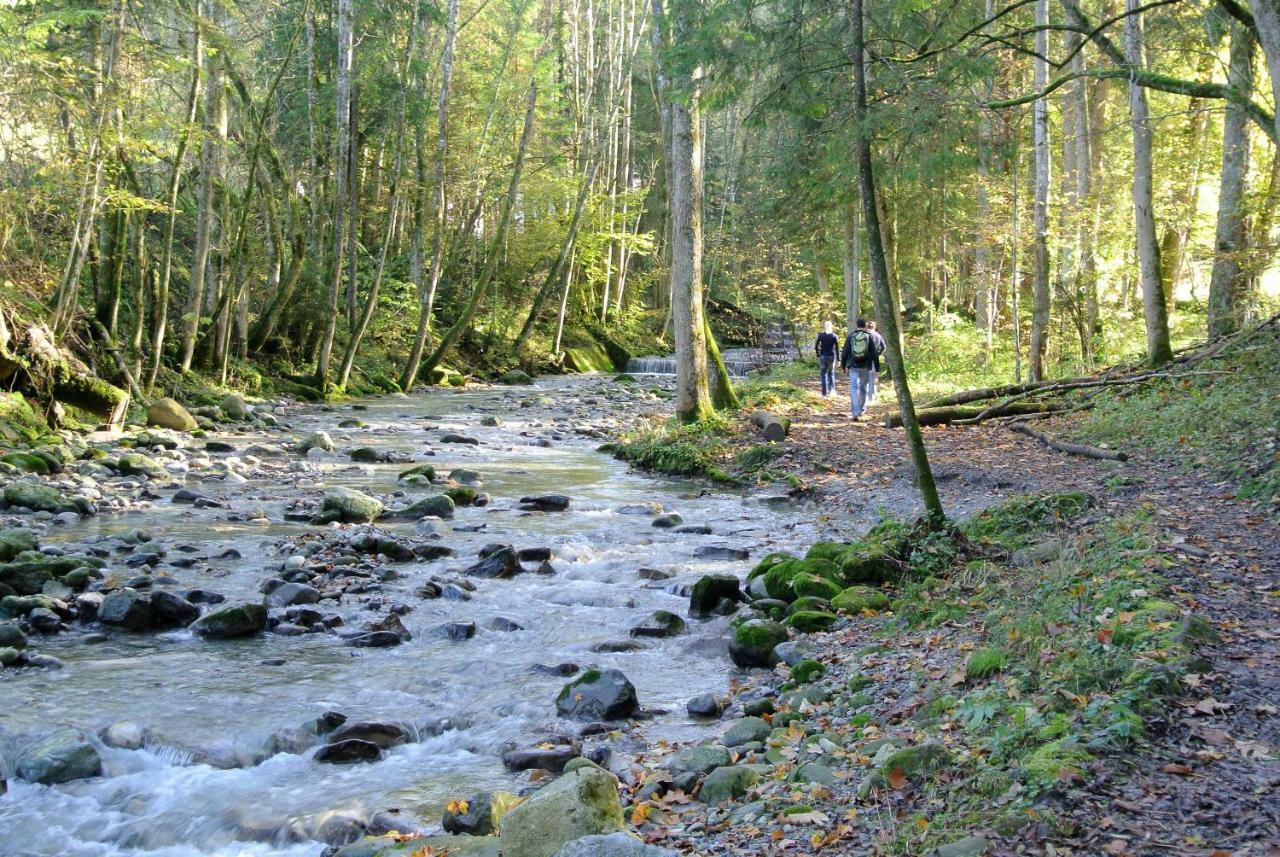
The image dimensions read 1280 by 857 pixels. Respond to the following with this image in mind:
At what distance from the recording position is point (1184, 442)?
400 inches

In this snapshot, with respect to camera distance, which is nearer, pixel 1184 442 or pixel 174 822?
pixel 174 822

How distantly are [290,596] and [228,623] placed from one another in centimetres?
79

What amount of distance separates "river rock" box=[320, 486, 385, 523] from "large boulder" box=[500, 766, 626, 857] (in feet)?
24.3

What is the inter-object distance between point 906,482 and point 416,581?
629 cm

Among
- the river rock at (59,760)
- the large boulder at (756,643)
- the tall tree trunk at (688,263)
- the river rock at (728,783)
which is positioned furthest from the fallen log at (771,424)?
the river rock at (59,760)

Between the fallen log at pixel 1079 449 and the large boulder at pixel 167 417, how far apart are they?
44.9 ft

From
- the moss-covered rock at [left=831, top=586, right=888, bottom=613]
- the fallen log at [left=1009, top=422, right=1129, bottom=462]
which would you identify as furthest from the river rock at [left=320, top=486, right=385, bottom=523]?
the fallen log at [left=1009, top=422, right=1129, bottom=462]

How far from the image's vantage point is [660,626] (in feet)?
24.3

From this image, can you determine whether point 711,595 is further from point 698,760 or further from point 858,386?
point 858,386

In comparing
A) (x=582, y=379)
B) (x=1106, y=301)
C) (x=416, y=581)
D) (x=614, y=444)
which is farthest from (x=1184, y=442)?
(x=582, y=379)

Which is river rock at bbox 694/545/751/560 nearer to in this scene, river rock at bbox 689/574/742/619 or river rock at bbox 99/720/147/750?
river rock at bbox 689/574/742/619

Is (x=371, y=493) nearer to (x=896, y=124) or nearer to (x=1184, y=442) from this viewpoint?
(x=896, y=124)

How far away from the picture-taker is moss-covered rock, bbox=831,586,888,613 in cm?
716

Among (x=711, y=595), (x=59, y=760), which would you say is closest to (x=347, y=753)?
(x=59, y=760)
